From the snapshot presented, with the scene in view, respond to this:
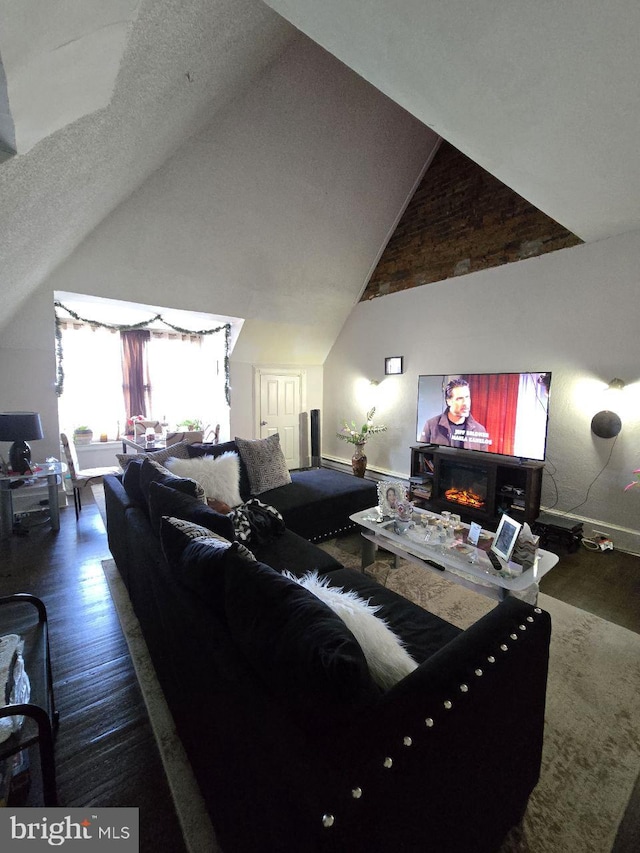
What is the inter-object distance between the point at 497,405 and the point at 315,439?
10.4 feet

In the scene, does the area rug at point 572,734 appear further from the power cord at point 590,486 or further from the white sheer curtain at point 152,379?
the white sheer curtain at point 152,379

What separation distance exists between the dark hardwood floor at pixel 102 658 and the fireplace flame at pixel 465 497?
0.94 meters

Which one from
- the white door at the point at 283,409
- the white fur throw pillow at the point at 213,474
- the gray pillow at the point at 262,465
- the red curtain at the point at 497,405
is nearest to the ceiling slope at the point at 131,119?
the white fur throw pillow at the point at 213,474

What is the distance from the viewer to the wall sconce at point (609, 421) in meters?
3.20

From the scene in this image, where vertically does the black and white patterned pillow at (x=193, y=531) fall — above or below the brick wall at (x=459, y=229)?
below

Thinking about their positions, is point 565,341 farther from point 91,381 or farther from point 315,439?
point 91,381

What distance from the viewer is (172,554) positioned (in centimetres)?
142

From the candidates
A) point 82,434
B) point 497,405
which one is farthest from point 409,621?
point 82,434

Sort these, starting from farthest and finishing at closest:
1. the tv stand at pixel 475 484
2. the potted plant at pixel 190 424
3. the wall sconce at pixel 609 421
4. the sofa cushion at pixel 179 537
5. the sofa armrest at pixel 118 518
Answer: the potted plant at pixel 190 424, the tv stand at pixel 475 484, the wall sconce at pixel 609 421, the sofa armrest at pixel 118 518, the sofa cushion at pixel 179 537

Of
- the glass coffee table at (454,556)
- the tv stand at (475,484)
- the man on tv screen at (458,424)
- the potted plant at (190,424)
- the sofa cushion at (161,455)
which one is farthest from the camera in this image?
the potted plant at (190,424)

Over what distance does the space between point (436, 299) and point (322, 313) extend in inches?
68.6

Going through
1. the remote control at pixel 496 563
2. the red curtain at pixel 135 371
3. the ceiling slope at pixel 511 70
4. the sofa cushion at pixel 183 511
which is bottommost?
the remote control at pixel 496 563

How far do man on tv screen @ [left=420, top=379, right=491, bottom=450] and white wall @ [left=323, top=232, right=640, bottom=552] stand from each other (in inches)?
12.1

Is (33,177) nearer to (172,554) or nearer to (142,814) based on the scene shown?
(172,554)
